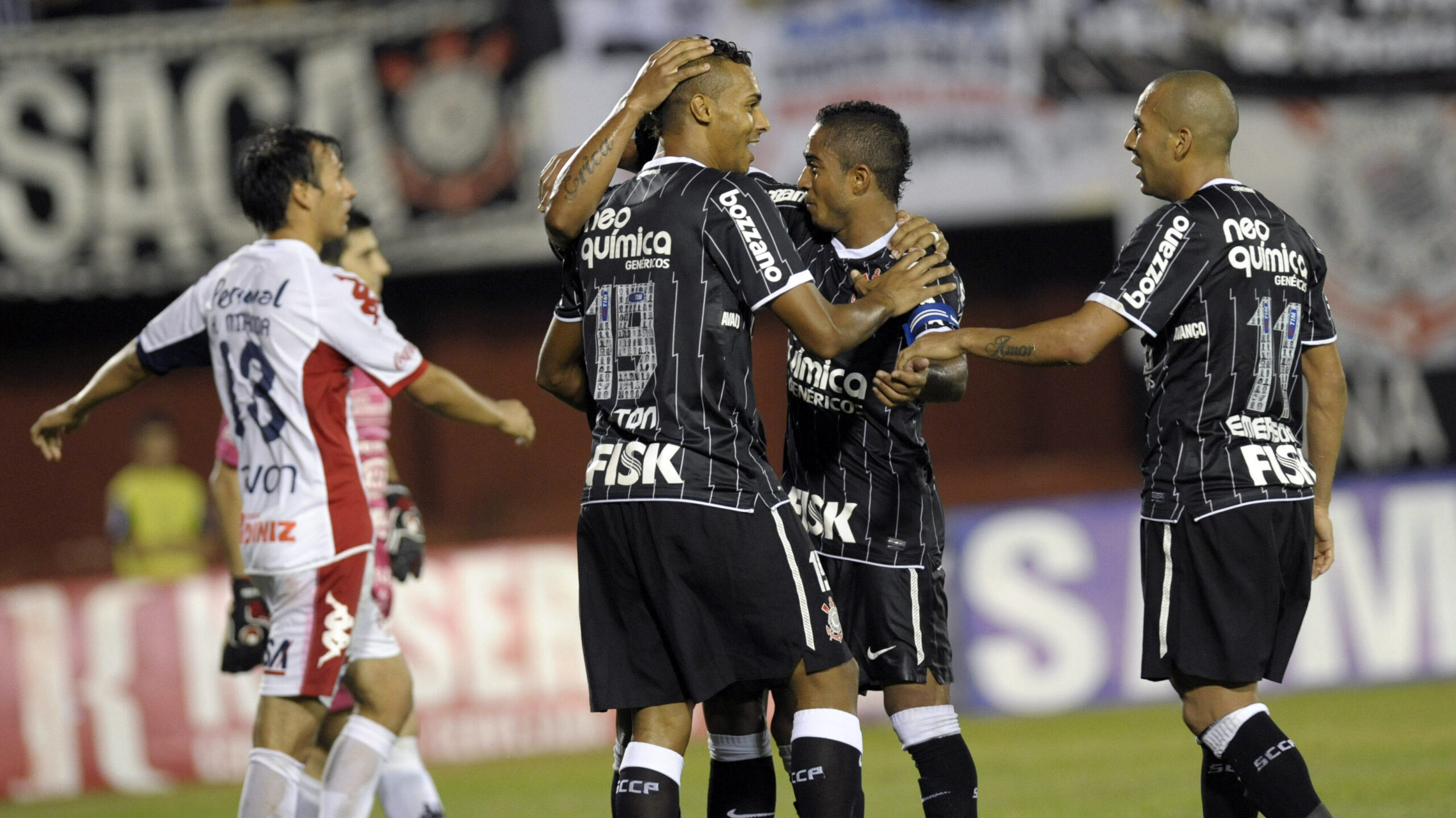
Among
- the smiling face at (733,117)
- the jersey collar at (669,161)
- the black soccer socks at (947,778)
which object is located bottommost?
the black soccer socks at (947,778)

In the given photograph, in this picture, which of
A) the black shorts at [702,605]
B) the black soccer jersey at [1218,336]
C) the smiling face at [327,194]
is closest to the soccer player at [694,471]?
the black shorts at [702,605]

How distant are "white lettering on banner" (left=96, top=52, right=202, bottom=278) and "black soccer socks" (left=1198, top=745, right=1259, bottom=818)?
9.83 m

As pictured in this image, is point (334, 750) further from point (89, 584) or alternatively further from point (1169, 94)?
point (89, 584)

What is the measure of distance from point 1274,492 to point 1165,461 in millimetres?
308

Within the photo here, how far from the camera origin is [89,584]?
383 inches

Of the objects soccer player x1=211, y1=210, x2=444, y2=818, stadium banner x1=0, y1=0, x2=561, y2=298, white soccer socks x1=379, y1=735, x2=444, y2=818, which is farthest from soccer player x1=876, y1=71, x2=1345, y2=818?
stadium banner x1=0, y1=0, x2=561, y2=298

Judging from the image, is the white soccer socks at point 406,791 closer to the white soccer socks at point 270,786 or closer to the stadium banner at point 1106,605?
the white soccer socks at point 270,786

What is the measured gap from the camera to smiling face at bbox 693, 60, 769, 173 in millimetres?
4344

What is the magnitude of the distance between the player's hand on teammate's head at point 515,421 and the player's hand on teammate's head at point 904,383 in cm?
137

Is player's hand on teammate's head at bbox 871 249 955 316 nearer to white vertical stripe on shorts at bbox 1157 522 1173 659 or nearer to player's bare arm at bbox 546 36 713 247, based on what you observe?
player's bare arm at bbox 546 36 713 247

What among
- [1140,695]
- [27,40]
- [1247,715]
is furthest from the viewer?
[27,40]

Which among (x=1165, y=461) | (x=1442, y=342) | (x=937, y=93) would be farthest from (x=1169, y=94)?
(x=1442, y=342)

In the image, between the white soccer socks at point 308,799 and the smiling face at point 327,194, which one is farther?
the white soccer socks at point 308,799

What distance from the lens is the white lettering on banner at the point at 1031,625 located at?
10.4 meters
